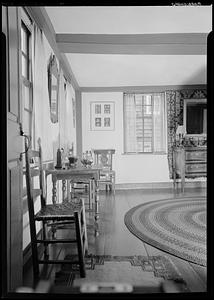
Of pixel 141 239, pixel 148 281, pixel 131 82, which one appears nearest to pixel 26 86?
pixel 141 239

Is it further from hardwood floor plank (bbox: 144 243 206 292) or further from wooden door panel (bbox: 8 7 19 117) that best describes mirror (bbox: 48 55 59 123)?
hardwood floor plank (bbox: 144 243 206 292)

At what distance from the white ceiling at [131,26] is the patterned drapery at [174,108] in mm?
1137

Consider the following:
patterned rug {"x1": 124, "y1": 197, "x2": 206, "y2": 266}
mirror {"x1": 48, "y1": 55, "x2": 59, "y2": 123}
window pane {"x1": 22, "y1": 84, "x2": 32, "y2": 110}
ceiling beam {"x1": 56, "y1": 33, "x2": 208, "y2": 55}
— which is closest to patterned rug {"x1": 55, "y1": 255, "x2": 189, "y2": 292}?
patterned rug {"x1": 124, "y1": 197, "x2": 206, "y2": 266}

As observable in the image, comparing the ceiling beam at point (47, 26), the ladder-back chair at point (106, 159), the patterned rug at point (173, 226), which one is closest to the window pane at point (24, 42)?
the ceiling beam at point (47, 26)

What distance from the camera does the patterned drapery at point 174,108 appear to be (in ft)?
22.9

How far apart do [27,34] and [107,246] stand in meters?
2.47

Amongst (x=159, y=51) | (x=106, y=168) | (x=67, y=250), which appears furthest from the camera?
(x=106, y=168)

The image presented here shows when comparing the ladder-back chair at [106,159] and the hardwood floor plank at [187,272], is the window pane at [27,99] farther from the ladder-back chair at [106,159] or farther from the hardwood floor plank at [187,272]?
the ladder-back chair at [106,159]

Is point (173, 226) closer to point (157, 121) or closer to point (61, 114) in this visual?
point (61, 114)

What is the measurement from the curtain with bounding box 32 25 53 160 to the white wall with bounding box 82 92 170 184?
3.69 metres

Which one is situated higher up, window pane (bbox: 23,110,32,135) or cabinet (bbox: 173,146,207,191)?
window pane (bbox: 23,110,32,135)

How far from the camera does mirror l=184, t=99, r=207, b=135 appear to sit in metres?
6.91

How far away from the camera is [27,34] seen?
9.95 feet
